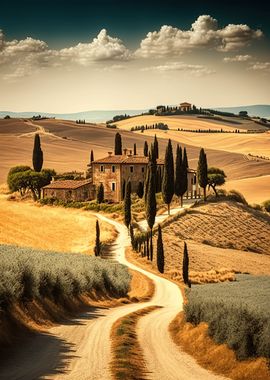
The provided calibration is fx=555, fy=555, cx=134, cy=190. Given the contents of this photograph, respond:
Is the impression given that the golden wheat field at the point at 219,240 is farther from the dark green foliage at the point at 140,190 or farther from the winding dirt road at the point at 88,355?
the winding dirt road at the point at 88,355

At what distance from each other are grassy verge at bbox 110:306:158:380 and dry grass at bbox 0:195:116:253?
146 ft

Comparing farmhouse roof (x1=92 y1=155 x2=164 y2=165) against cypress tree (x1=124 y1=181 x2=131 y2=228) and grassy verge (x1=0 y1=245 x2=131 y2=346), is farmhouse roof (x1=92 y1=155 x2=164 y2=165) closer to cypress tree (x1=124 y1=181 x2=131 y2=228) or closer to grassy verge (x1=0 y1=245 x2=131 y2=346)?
cypress tree (x1=124 y1=181 x2=131 y2=228)

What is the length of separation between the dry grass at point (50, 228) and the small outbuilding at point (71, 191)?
4659 mm

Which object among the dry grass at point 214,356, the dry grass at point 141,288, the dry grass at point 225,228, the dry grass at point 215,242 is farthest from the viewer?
the dry grass at point 225,228

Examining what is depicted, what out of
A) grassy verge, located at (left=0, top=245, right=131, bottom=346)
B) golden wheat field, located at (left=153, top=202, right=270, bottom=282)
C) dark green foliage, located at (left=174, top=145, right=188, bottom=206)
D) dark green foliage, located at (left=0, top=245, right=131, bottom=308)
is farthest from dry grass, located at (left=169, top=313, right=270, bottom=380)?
dark green foliage, located at (left=174, top=145, right=188, bottom=206)

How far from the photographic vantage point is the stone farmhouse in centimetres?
9931

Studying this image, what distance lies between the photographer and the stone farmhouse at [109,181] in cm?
9931

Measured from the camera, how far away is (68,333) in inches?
813

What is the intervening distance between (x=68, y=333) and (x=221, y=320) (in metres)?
5.82

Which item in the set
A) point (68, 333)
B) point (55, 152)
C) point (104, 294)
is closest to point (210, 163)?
point (55, 152)

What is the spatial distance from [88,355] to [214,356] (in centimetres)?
403

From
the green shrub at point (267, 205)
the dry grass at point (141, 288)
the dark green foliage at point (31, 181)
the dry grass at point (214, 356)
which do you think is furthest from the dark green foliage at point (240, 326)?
the green shrub at point (267, 205)

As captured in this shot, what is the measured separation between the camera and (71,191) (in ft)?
329

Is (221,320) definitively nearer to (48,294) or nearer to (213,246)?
(48,294)
